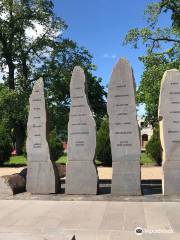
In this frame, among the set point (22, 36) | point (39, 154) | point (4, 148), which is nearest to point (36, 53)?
point (22, 36)

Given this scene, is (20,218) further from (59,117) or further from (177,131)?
(59,117)

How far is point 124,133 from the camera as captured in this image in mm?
12148

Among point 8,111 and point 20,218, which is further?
point 8,111

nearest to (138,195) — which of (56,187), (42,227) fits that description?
(56,187)

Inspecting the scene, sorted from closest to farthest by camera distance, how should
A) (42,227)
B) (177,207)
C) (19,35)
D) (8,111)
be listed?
(42,227) < (177,207) < (8,111) < (19,35)

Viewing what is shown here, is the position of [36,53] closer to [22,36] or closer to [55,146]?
[22,36]

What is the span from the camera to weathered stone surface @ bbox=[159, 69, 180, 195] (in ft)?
38.9

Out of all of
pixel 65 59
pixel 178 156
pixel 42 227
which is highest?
pixel 65 59

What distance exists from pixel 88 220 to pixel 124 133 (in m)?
3.66

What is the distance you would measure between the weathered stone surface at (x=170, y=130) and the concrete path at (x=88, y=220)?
43.8 inches

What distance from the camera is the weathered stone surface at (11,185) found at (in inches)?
502

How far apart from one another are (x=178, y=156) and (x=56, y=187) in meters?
3.43

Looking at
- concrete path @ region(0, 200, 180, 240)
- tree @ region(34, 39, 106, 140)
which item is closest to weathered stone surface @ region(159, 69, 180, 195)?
concrete path @ region(0, 200, 180, 240)

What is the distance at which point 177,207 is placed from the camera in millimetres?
10258
